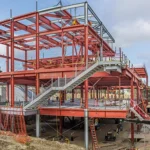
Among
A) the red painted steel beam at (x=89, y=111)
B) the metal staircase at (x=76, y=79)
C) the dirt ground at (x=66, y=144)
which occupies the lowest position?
the dirt ground at (x=66, y=144)

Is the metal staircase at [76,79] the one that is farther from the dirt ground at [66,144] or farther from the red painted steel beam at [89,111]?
the dirt ground at [66,144]

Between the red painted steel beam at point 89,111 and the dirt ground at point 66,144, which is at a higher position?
the red painted steel beam at point 89,111

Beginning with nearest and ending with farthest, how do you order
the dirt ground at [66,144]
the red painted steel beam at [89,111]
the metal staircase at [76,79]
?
the dirt ground at [66,144]
the metal staircase at [76,79]
the red painted steel beam at [89,111]

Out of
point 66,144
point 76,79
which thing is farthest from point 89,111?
point 66,144

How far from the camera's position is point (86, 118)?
82.0ft

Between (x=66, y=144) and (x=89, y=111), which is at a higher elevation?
(x=89, y=111)

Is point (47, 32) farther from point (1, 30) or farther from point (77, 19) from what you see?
point (1, 30)

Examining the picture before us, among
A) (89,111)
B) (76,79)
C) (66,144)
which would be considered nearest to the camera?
(66,144)

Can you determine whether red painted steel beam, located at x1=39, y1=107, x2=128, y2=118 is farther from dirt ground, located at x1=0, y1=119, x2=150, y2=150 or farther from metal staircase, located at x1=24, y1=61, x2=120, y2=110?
dirt ground, located at x1=0, y1=119, x2=150, y2=150

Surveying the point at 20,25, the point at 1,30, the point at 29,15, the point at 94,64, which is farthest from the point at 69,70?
the point at 1,30

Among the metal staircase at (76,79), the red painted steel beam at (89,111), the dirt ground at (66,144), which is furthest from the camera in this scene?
the red painted steel beam at (89,111)

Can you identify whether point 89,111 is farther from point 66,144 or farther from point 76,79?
point 66,144

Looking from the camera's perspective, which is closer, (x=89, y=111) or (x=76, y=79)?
(x=76, y=79)

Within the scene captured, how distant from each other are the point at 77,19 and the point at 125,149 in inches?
707
